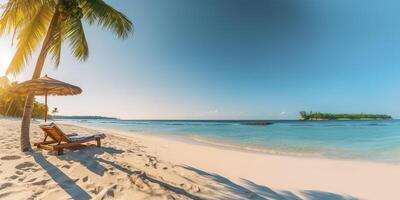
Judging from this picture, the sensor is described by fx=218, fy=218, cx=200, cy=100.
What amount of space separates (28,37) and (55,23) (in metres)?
1.08

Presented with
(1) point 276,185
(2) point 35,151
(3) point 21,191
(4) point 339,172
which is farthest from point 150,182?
(4) point 339,172

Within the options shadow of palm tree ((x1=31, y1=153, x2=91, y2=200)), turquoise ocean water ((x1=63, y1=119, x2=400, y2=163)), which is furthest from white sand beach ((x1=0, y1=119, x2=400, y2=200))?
turquoise ocean water ((x1=63, y1=119, x2=400, y2=163))

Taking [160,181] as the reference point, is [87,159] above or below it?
above

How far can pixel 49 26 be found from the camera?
6469 mm

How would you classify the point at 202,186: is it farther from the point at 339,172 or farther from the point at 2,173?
the point at 339,172

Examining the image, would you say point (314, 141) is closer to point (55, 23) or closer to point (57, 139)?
point (57, 139)

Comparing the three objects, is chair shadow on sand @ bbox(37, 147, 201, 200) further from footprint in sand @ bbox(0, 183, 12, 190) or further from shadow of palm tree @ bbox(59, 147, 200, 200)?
footprint in sand @ bbox(0, 183, 12, 190)

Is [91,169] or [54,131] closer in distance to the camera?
[91,169]

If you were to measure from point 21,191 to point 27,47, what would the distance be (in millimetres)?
5418

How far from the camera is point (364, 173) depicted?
6.14 metres

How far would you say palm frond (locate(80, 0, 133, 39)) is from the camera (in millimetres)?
7029

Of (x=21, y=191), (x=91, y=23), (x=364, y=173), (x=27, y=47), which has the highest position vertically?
(x=91, y=23)

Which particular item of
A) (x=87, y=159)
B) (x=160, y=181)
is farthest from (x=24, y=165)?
(x=160, y=181)

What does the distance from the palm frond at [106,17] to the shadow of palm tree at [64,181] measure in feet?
15.7
